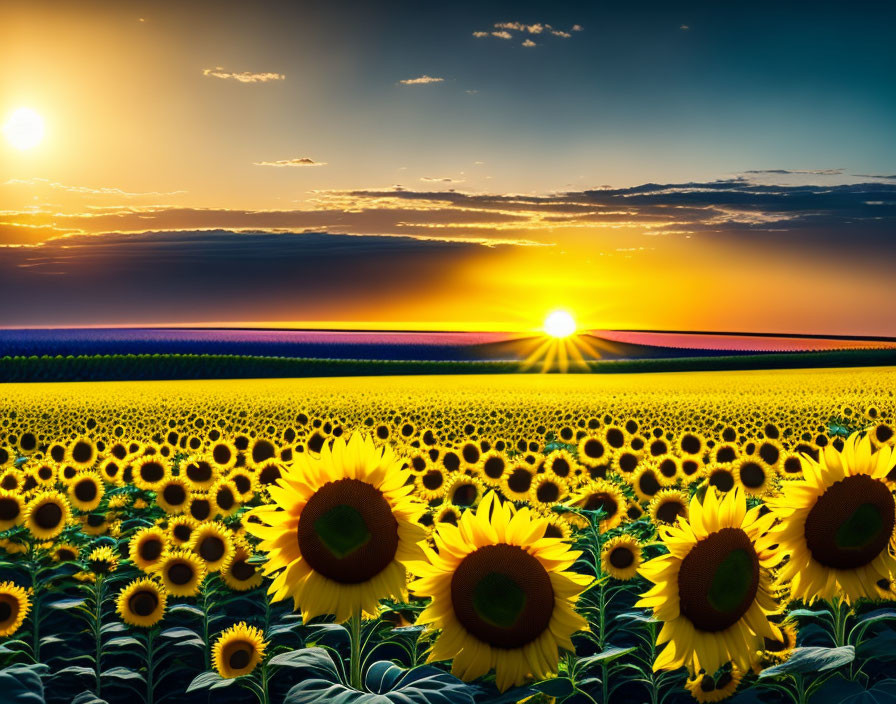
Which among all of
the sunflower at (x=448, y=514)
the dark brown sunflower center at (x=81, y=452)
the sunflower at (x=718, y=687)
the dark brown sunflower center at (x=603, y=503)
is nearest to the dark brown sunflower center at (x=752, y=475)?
the dark brown sunflower center at (x=603, y=503)

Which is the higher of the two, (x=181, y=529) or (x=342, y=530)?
(x=342, y=530)

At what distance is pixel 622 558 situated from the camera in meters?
7.19

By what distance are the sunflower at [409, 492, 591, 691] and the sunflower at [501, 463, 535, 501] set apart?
6174mm

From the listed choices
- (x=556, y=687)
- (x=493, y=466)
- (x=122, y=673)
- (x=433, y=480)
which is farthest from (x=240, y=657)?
(x=493, y=466)

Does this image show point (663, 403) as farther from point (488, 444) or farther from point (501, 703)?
point (501, 703)

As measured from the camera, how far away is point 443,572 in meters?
3.41

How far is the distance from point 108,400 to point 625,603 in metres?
29.5

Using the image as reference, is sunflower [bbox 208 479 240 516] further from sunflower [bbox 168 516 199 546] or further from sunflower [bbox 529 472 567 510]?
sunflower [bbox 529 472 567 510]

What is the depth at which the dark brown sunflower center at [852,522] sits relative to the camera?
395cm

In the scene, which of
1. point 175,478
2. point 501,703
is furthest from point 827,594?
point 175,478

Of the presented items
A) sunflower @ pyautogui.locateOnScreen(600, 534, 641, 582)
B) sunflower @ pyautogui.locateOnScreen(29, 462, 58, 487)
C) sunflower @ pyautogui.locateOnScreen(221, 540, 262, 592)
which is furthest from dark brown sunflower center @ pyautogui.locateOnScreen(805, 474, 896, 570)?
sunflower @ pyautogui.locateOnScreen(29, 462, 58, 487)

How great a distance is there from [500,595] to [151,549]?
5.27 metres

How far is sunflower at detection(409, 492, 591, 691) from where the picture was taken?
130 inches

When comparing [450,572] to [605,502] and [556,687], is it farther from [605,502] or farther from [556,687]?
[605,502]
